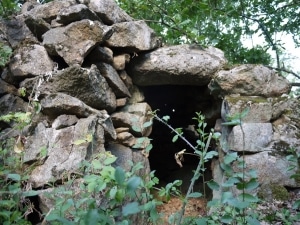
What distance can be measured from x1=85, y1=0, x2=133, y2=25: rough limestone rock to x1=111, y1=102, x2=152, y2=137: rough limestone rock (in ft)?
3.65

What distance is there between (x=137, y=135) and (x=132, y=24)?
139 centimetres

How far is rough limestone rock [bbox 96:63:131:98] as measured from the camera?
10.9ft

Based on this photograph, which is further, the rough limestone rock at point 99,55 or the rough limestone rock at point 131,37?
the rough limestone rock at point 131,37

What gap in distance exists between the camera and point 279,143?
3.24m

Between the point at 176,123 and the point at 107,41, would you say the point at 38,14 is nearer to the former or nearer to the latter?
the point at 107,41

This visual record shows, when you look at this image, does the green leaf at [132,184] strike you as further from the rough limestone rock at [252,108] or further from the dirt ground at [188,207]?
the dirt ground at [188,207]

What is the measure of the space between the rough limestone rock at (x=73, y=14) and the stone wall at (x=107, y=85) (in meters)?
0.01

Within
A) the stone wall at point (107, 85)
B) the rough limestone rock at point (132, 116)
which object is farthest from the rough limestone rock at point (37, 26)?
the rough limestone rock at point (132, 116)

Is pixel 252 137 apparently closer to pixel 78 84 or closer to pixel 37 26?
pixel 78 84

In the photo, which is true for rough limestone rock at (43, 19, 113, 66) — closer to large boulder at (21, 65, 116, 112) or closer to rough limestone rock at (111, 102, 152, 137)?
large boulder at (21, 65, 116, 112)

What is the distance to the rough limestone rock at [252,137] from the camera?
10.5 feet

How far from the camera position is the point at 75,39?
316cm

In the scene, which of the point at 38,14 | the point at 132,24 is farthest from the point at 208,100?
the point at 38,14

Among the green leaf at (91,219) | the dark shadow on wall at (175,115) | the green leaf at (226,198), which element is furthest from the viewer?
the dark shadow on wall at (175,115)
